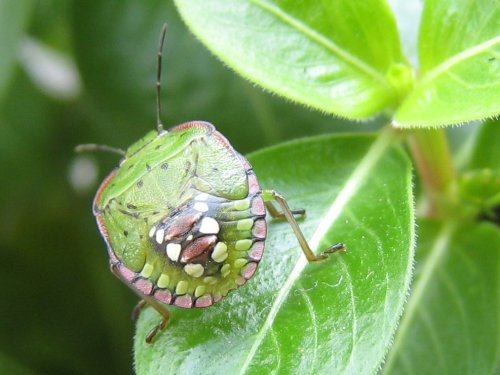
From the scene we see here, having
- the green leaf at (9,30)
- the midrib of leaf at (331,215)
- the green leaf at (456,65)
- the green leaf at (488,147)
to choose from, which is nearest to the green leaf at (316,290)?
the midrib of leaf at (331,215)

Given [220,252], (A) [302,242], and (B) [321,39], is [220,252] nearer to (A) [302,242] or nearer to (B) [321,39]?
(A) [302,242]

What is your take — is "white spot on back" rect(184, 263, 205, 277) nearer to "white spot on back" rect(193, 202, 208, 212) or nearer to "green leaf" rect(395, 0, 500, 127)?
"white spot on back" rect(193, 202, 208, 212)

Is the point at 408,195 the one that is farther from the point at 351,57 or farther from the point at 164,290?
the point at 164,290

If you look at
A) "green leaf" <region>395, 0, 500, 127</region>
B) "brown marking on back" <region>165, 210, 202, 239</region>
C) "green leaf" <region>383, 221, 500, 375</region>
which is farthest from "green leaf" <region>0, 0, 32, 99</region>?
"green leaf" <region>383, 221, 500, 375</region>

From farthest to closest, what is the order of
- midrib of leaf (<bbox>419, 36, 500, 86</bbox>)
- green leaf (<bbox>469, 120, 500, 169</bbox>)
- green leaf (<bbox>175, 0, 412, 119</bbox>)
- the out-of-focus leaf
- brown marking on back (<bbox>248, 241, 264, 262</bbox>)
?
the out-of-focus leaf, green leaf (<bbox>469, 120, 500, 169</bbox>), green leaf (<bbox>175, 0, 412, 119</bbox>), midrib of leaf (<bbox>419, 36, 500, 86</bbox>), brown marking on back (<bbox>248, 241, 264, 262</bbox>)

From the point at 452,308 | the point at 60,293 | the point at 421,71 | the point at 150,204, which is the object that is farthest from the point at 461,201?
the point at 60,293

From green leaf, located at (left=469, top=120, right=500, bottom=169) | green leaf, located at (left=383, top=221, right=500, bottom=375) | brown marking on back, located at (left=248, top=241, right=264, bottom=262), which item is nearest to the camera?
brown marking on back, located at (left=248, top=241, right=264, bottom=262)

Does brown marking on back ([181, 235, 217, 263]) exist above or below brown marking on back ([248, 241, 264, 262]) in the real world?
above
